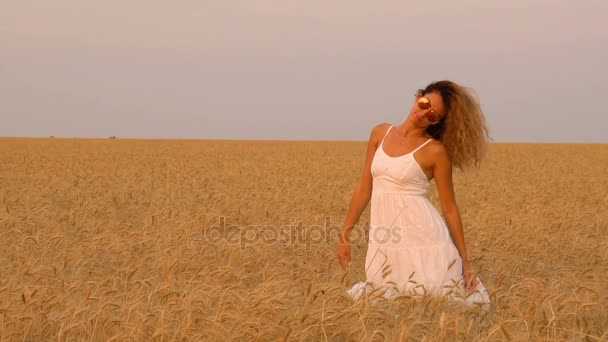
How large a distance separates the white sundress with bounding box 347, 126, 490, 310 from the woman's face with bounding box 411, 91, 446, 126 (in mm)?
161

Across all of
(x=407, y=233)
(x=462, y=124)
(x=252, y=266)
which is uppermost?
(x=462, y=124)

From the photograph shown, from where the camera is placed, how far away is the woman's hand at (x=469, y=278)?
3454 millimetres

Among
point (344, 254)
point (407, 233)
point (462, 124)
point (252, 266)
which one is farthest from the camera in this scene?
point (252, 266)

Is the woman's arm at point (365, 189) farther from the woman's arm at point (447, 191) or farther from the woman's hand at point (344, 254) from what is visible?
the woman's arm at point (447, 191)

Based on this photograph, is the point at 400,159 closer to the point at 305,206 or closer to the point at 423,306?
the point at 423,306

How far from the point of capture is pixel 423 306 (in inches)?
119

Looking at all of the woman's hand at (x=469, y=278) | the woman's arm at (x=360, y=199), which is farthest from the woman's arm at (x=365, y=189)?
the woman's hand at (x=469, y=278)

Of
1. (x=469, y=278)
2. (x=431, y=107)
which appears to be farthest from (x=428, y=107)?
(x=469, y=278)

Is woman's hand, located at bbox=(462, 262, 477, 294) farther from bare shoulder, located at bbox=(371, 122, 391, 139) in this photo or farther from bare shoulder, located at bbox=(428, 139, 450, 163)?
bare shoulder, located at bbox=(371, 122, 391, 139)

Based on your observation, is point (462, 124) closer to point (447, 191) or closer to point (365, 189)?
point (447, 191)

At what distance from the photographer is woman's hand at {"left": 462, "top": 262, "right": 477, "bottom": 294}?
11.3 ft

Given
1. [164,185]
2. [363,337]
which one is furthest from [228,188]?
[363,337]

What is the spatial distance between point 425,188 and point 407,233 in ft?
0.96

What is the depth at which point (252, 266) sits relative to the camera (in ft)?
15.7
